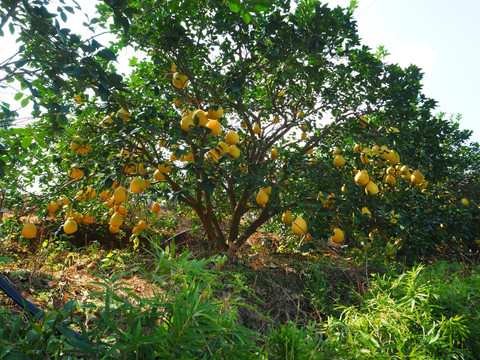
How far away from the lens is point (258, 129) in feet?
13.4

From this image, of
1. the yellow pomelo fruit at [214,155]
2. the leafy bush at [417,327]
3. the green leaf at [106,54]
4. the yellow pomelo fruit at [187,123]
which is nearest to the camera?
the leafy bush at [417,327]

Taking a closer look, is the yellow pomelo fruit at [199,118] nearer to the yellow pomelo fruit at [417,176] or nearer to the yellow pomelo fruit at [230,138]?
the yellow pomelo fruit at [230,138]

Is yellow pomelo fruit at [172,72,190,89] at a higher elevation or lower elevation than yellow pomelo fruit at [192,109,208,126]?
higher

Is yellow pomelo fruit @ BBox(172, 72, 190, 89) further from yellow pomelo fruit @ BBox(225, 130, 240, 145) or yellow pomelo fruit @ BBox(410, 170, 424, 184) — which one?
yellow pomelo fruit @ BBox(410, 170, 424, 184)

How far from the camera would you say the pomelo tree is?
2957 millimetres

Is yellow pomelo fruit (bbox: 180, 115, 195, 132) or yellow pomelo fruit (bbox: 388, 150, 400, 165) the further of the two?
yellow pomelo fruit (bbox: 388, 150, 400, 165)

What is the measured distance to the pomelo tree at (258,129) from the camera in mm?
2957

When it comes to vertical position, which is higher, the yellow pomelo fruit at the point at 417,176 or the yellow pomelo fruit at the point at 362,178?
the yellow pomelo fruit at the point at 417,176

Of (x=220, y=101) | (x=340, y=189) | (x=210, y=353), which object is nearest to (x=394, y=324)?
(x=210, y=353)

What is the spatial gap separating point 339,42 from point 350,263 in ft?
8.08

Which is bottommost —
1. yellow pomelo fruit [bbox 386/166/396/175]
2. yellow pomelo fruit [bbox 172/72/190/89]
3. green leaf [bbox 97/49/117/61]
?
green leaf [bbox 97/49/117/61]

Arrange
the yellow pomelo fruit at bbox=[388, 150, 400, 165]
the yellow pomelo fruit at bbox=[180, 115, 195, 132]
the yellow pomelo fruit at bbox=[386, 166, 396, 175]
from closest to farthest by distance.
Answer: the yellow pomelo fruit at bbox=[180, 115, 195, 132]
the yellow pomelo fruit at bbox=[388, 150, 400, 165]
the yellow pomelo fruit at bbox=[386, 166, 396, 175]

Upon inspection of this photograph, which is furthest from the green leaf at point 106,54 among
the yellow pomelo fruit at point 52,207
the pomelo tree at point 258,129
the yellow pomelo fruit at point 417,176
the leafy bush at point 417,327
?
the yellow pomelo fruit at point 417,176

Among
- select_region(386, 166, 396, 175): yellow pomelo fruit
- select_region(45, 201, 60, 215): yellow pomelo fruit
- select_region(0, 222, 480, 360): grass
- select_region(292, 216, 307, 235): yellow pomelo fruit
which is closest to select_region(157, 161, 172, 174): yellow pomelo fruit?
select_region(0, 222, 480, 360): grass
